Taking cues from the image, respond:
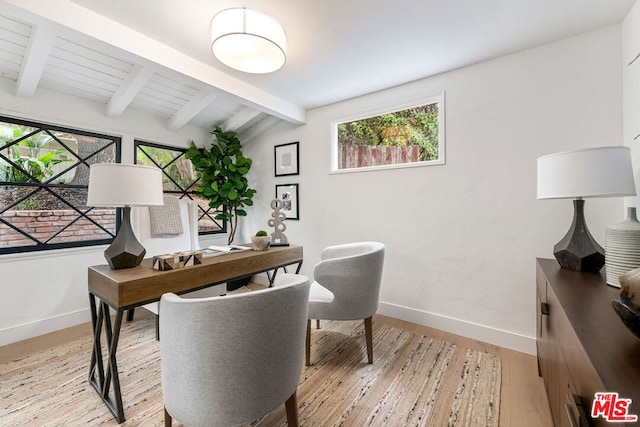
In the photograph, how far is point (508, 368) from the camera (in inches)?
77.0

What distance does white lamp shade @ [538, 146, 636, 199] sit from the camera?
1.31m

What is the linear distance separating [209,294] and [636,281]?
2492 mm

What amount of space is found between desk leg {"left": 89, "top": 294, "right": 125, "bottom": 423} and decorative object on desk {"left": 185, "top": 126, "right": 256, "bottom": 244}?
79.6 inches

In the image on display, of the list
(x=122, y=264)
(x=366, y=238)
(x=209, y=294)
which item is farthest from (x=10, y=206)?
(x=366, y=238)

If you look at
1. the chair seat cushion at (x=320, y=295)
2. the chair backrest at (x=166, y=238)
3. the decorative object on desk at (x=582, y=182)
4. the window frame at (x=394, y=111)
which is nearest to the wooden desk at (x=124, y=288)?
the chair seat cushion at (x=320, y=295)

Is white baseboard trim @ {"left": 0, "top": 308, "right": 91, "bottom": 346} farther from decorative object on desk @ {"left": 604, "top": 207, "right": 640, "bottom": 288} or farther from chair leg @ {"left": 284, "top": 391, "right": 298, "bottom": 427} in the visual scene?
decorative object on desk @ {"left": 604, "top": 207, "right": 640, "bottom": 288}

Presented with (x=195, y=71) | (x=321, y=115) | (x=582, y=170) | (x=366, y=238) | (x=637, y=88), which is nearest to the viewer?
(x=582, y=170)

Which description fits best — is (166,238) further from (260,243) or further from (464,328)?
(464,328)

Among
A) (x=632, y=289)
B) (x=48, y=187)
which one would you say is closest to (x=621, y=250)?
(x=632, y=289)

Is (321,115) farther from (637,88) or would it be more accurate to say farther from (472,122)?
(637,88)

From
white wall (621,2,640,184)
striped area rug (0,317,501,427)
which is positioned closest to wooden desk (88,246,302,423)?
striped area rug (0,317,501,427)

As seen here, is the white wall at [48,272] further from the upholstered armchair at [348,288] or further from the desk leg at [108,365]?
the upholstered armchair at [348,288]

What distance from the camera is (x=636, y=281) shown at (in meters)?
0.71

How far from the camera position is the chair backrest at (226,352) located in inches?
39.1
